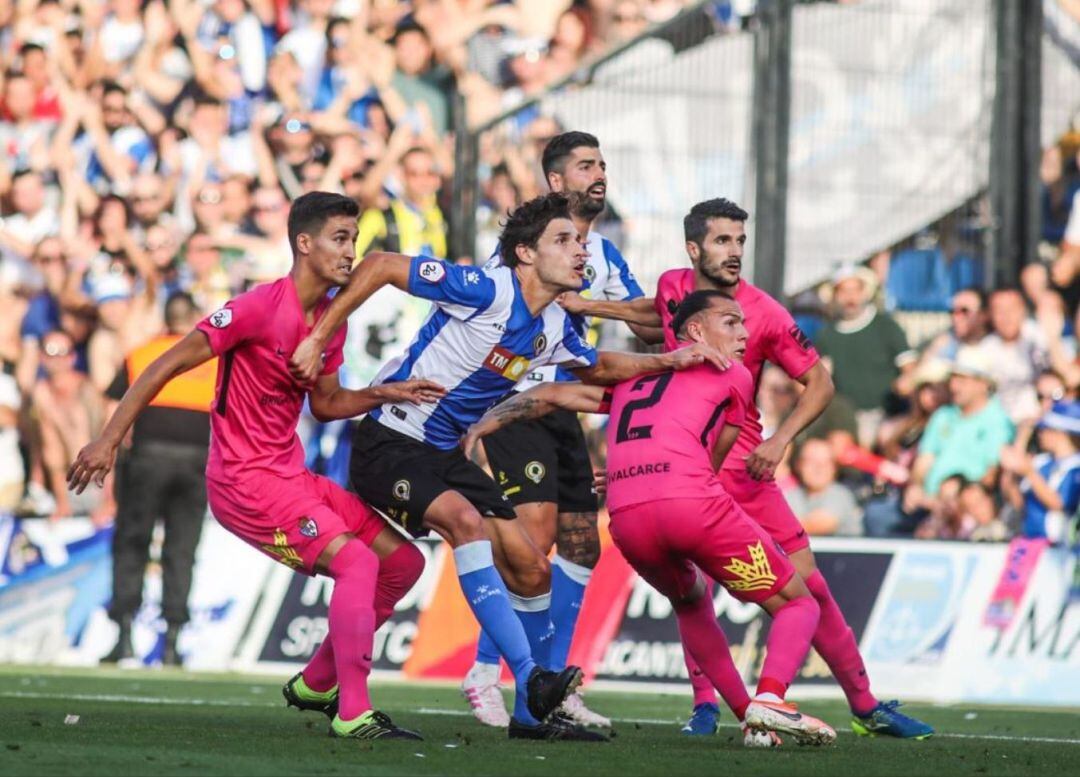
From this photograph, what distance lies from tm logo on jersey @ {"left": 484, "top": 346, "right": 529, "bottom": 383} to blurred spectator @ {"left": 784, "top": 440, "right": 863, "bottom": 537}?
6.40 m

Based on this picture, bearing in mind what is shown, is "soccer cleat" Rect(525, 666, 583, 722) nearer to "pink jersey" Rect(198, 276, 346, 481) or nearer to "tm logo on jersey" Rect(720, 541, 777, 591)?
"tm logo on jersey" Rect(720, 541, 777, 591)

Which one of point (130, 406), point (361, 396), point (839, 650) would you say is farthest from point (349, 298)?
point (839, 650)

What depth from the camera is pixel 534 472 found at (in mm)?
9977

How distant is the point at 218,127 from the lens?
17.0m

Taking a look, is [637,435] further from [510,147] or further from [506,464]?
[510,147]

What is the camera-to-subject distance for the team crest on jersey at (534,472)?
32.7ft

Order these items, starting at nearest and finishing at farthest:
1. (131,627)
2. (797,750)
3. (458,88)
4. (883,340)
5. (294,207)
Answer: (797,750), (294,207), (131,627), (883,340), (458,88)

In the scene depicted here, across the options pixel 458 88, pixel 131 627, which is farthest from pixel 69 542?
pixel 458 88

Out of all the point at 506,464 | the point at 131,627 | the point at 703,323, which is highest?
the point at 703,323

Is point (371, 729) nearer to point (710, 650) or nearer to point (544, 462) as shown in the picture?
point (710, 650)

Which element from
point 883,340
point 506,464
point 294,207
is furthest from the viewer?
point 883,340

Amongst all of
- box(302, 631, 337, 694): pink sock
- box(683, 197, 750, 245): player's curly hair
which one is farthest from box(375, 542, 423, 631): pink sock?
box(683, 197, 750, 245): player's curly hair

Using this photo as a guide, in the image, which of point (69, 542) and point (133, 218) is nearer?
point (69, 542)

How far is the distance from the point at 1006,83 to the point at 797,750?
10.9 meters
